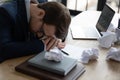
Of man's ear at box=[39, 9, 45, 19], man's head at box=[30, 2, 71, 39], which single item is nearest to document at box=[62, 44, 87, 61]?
man's head at box=[30, 2, 71, 39]

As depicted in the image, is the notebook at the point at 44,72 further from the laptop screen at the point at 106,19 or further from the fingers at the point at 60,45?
the laptop screen at the point at 106,19

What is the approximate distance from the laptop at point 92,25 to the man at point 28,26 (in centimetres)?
36

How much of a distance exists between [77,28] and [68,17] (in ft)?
1.74

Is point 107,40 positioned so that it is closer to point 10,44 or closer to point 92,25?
point 92,25

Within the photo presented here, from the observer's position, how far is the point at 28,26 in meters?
1.39

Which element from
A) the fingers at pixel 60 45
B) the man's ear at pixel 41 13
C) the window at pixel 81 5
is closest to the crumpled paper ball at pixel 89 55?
the fingers at pixel 60 45

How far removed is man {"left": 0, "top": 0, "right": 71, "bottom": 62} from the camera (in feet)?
4.33

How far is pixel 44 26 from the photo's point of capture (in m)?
1.37

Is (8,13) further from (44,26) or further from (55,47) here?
(55,47)

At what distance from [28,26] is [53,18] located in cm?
17

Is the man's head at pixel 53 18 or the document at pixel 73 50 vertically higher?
the man's head at pixel 53 18

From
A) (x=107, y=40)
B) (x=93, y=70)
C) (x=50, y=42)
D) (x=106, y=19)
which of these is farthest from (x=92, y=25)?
(x=93, y=70)

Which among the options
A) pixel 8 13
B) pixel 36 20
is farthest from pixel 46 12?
pixel 8 13

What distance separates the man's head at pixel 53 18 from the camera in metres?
1.34
